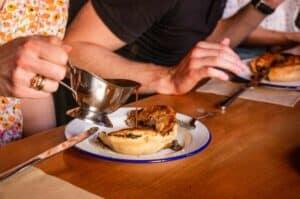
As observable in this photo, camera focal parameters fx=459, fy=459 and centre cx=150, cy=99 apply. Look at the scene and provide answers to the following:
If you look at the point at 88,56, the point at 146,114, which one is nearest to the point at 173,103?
the point at 146,114

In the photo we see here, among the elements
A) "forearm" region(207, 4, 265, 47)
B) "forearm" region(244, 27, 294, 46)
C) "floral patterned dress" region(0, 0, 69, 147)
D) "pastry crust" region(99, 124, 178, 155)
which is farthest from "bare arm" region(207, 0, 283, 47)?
"pastry crust" region(99, 124, 178, 155)

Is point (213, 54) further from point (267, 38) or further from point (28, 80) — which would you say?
point (267, 38)

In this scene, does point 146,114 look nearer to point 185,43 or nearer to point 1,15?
point 1,15

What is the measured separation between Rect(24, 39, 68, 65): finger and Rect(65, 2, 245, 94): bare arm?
1.48ft

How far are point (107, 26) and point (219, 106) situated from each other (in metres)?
0.47

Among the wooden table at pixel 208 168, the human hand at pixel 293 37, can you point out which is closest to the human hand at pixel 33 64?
the wooden table at pixel 208 168

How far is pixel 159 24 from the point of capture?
1.48m

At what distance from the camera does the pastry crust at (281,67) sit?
1.17m

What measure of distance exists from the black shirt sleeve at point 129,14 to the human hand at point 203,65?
29 cm

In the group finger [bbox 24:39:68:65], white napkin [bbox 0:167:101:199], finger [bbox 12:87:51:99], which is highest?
finger [bbox 24:39:68:65]

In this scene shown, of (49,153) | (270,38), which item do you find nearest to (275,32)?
(270,38)

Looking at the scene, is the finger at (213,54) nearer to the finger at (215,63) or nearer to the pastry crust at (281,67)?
the finger at (215,63)

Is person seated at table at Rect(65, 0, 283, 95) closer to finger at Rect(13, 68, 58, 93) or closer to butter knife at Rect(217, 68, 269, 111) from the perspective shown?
butter knife at Rect(217, 68, 269, 111)

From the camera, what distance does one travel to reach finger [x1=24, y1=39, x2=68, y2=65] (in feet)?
2.18
